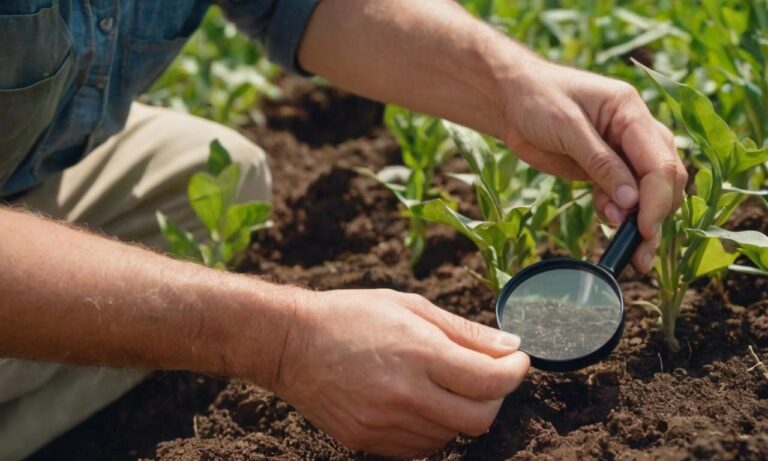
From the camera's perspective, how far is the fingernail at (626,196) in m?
2.64

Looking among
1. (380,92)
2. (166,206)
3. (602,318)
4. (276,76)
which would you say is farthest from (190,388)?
(276,76)

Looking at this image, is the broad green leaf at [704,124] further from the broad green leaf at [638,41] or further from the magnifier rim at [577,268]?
the broad green leaf at [638,41]

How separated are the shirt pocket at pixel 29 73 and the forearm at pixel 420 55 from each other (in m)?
0.81

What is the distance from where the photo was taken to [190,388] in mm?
3176

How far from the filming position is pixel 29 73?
2.96 m

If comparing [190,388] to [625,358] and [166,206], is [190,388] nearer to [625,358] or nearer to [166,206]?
[166,206]

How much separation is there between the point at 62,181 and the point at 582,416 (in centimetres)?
195

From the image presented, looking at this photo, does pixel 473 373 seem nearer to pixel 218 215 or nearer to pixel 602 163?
pixel 602 163

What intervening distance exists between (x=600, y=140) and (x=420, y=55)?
0.71 metres

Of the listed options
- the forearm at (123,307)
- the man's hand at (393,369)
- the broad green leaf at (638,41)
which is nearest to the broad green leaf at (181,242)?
the forearm at (123,307)

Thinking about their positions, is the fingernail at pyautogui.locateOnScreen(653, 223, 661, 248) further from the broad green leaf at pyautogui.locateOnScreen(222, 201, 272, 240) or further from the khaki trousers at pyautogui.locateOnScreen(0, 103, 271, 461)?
the khaki trousers at pyautogui.locateOnScreen(0, 103, 271, 461)

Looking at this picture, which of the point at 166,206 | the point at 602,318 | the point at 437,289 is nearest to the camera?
the point at 602,318

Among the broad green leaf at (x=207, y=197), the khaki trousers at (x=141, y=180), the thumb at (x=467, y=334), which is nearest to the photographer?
the thumb at (x=467, y=334)

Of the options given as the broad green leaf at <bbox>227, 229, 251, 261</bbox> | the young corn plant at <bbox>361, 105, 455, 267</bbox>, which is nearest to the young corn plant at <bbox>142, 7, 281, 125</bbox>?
the young corn plant at <bbox>361, 105, 455, 267</bbox>
